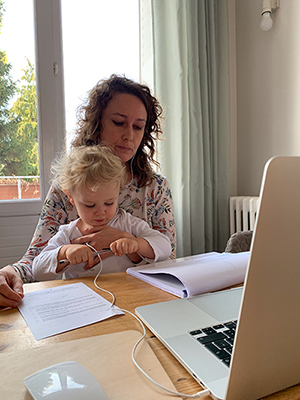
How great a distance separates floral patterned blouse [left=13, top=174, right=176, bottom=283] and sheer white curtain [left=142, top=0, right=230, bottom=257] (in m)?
0.88

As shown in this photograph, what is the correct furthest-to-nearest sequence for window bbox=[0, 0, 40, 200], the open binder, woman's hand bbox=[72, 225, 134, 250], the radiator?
the radiator
window bbox=[0, 0, 40, 200]
woman's hand bbox=[72, 225, 134, 250]
the open binder

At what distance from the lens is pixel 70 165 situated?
119 cm

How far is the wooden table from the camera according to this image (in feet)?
1.39

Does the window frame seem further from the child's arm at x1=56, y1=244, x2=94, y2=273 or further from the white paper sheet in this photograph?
the white paper sheet

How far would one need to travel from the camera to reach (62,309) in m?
0.68

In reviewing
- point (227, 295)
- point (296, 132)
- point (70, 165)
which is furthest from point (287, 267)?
point (296, 132)

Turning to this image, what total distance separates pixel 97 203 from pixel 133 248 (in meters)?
0.20

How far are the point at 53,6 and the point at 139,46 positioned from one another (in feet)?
2.05

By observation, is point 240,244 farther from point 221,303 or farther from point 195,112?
point 195,112

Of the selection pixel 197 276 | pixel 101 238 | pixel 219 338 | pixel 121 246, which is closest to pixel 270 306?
pixel 219 338

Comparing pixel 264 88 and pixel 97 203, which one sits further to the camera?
pixel 264 88

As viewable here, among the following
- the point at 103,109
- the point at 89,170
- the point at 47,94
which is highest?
the point at 47,94

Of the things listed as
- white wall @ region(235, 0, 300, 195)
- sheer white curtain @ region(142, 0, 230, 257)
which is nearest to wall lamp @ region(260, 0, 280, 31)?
white wall @ region(235, 0, 300, 195)

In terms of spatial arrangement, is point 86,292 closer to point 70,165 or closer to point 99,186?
point 99,186
